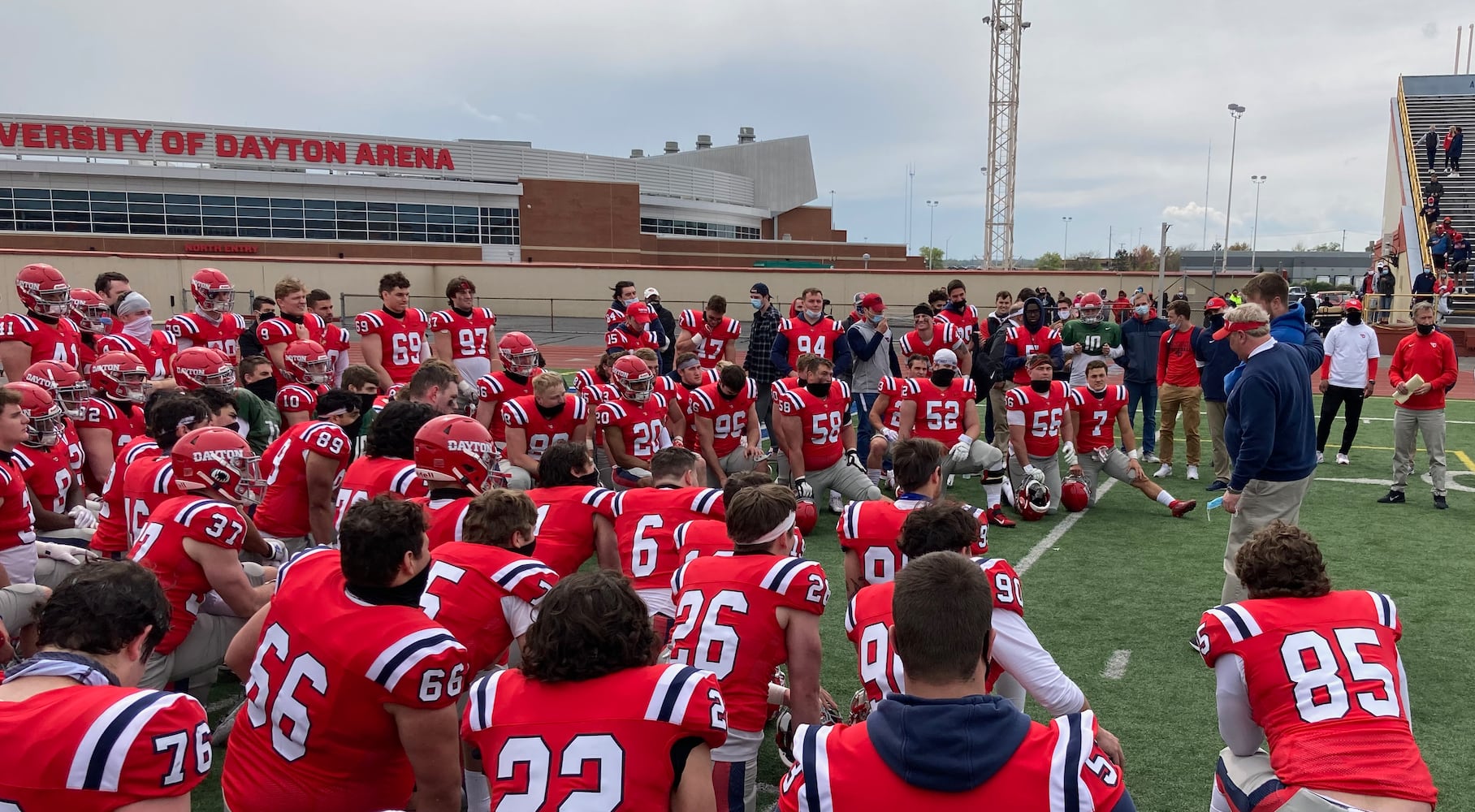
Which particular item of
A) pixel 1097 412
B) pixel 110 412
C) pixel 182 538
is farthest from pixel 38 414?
pixel 1097 412

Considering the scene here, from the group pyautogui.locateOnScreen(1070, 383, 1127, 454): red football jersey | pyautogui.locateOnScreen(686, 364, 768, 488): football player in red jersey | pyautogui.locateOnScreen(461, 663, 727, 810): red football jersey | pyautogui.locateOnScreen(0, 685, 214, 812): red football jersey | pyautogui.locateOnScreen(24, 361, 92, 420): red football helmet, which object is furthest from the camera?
pyautogui.locateOnScreen(1070, 383, 1127, 454): red football jersey

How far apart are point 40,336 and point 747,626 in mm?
7032

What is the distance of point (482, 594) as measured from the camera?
3.72m

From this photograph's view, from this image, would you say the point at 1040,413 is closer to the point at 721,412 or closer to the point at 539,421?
the point at 721,412

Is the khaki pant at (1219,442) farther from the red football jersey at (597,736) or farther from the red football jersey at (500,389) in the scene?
the red football jersey at (597,736)

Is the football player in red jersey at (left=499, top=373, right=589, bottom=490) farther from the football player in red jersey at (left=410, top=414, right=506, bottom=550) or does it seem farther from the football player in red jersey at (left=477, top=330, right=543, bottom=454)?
the football player in red jersey at (left=410, top=414, right=506, bottom=550)

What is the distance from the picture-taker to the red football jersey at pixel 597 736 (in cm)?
242

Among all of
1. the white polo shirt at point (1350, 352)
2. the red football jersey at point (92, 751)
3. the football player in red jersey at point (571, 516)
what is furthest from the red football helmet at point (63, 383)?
the white polo shirt at point (1350, 352)

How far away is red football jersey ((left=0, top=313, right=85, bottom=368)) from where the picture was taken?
25.2ft

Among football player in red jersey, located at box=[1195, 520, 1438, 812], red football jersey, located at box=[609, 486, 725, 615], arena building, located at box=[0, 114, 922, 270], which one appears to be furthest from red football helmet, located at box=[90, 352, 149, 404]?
arena building, located at box=[0, 114, 922, 270]

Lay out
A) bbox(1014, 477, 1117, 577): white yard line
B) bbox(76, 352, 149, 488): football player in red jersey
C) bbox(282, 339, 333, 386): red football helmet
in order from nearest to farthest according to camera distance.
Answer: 1. bbox(76, 352, 149, 488): football player in red jersey
2. bbox(1014, 477, 1117, 577): white yard line
3. bbox(282, 339, 333, 386): red football helmet

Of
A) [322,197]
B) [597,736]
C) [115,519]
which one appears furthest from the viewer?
[322,197]

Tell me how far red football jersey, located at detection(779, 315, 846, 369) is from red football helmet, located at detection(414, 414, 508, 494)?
6.45m

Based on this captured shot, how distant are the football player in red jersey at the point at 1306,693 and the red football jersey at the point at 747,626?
1402 mm
